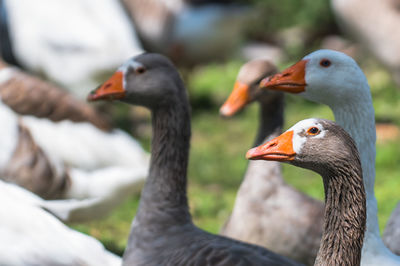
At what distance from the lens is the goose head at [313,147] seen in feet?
8.45

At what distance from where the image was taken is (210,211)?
583cm

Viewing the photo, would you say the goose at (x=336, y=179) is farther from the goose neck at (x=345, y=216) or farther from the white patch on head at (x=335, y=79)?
the white patch on head at (x=335, y=79)

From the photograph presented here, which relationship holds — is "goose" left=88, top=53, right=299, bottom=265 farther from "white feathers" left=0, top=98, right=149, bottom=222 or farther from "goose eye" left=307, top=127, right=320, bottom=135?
"goose eye" left=307, top=127, right=320, bottom=135

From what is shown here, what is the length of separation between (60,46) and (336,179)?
4.95m

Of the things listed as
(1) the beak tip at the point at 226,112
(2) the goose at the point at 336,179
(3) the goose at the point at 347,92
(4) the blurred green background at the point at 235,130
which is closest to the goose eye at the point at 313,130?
(2) the goose at the point at 336,179

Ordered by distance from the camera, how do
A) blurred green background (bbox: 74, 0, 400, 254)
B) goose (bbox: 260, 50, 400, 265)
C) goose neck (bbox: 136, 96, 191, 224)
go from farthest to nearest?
blurred green background (bbox: 74, 0, 400, 254)
goose neck (bbox: 136, 96, 191, 224)
goose (bbox: 260, 50, 400, 265)

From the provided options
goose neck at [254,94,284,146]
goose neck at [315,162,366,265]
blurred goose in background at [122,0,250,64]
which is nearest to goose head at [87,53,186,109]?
goose neck at [254,94,284,146]

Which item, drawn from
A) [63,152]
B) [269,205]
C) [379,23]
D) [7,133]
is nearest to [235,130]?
[379,23]

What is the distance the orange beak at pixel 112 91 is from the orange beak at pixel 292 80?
958 mm

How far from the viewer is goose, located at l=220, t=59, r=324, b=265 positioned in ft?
13.3

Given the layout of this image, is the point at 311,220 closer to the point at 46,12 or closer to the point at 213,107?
the point at 46,12

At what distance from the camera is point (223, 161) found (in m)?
7.37

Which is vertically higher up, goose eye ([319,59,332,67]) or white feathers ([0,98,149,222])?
goose eye ([319,59,332,67])

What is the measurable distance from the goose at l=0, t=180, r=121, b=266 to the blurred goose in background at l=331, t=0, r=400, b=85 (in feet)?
16.4
